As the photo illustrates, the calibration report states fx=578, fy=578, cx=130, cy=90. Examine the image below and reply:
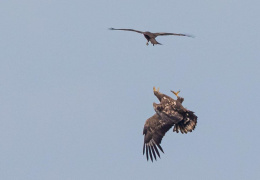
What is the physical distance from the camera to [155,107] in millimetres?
37406

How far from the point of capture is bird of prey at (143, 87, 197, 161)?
122 ft

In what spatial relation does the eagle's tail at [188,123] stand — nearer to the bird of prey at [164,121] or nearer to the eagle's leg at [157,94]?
the bird of prey at [164,121]

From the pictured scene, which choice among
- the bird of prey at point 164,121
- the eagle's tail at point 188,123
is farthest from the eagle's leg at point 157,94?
the eagle's tail at point 188,123

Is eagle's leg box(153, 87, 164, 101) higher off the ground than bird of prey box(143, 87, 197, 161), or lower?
higher

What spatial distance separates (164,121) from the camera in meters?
39.0

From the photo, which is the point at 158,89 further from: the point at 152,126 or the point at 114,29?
the point at 114,29

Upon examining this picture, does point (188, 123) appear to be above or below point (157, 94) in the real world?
below

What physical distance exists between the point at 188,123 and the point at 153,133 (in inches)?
124

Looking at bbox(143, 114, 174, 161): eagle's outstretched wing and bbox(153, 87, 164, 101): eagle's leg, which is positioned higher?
bbox(153, 87, 164, 101): eagle's leg

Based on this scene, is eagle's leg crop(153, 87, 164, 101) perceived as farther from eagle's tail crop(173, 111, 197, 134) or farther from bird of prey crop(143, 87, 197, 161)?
eagle's tail crop(173, 111, 197, 134)

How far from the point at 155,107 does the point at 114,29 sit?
18.8 feet

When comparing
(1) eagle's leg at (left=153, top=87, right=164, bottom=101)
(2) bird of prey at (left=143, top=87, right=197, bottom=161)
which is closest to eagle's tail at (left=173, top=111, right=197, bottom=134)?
(2) bird of prey at (left=143, top=87, right=197, bottom=161)

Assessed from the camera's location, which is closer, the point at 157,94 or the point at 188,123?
the point at 188,123

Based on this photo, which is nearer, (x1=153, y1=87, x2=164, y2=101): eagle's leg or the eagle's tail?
the eagle's tail
